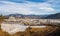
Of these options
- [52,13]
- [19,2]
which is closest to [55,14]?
[52,13]

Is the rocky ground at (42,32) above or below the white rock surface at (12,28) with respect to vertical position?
below

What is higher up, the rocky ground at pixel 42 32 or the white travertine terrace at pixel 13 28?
the white travertine terrace at pixel 13 28

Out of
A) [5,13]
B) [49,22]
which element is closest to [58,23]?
[49,22]

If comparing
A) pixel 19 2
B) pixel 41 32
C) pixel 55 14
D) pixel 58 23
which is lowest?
pixel 41 32

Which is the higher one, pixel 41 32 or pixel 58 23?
pixel 58 23

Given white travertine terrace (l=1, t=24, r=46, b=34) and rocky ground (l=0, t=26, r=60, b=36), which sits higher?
white travertine terrace (l=1, t=24, r=46, b=34)

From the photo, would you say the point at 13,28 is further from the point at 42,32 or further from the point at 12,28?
the point at 42,32

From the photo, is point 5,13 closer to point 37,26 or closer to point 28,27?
point 28,27

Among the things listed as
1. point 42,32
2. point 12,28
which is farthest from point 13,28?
point 42,32

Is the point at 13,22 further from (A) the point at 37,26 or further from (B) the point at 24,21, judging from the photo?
(A) the point at 37,26

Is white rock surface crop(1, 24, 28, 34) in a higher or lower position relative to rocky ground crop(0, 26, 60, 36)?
higher
